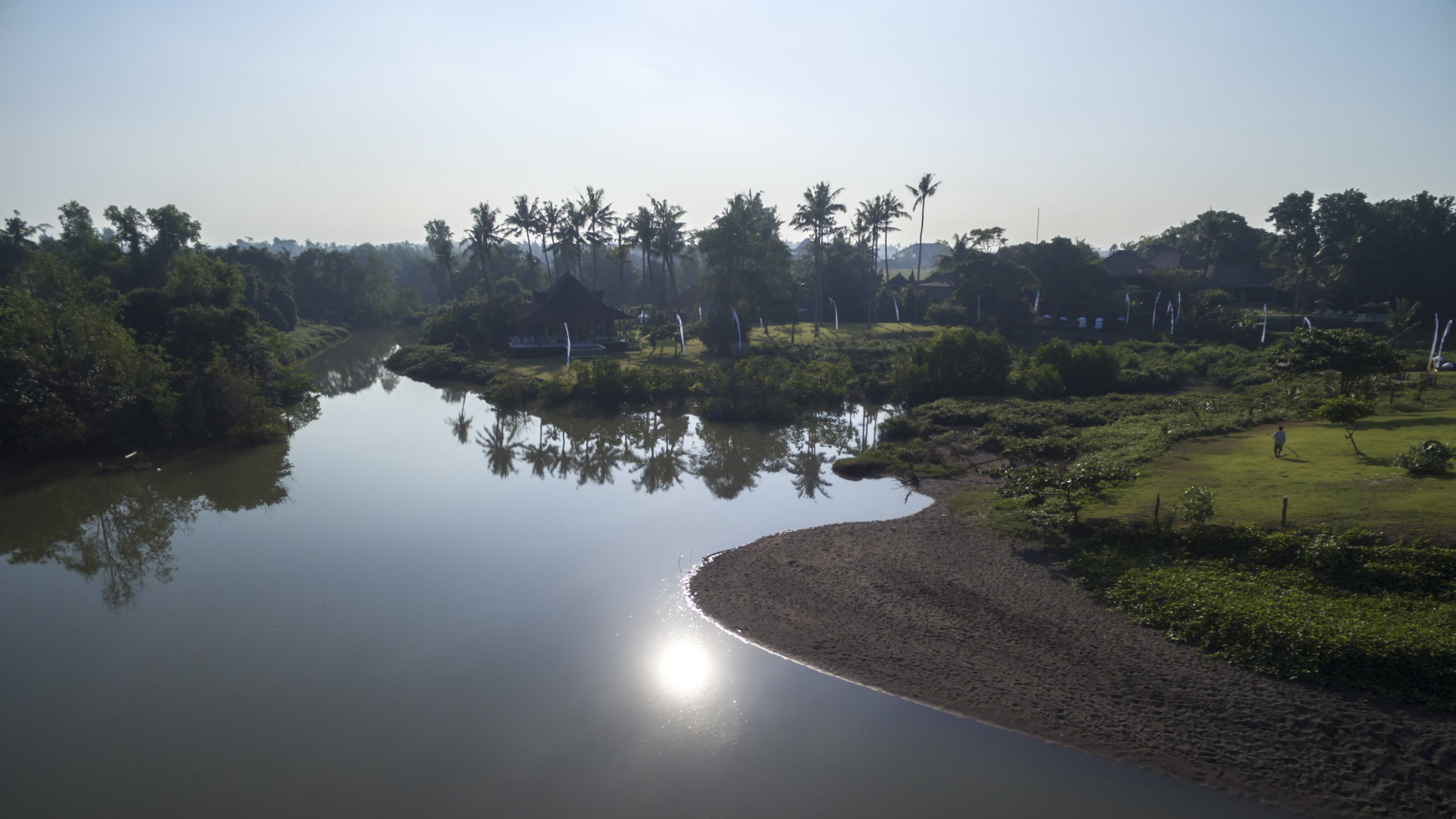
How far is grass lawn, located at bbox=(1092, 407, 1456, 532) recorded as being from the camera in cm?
1171

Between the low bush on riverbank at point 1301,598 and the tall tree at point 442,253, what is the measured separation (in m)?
→ 58.5

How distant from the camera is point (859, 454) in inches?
857

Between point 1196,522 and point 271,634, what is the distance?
15478mm

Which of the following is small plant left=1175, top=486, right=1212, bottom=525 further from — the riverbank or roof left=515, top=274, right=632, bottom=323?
roof left=515, top=274, right=632, bottom=323

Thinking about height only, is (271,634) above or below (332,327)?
below

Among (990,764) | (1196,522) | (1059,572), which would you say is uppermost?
(1196,522)

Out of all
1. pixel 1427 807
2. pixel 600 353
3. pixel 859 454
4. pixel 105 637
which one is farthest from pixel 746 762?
pixel 600 353

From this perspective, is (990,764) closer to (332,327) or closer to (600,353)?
(600,353)

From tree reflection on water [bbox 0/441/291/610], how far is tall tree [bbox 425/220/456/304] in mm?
41950

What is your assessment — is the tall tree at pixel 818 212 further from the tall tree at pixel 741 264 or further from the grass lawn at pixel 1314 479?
the grass lawn at pixel 1314 479

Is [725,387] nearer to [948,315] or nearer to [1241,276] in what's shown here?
[948,315]

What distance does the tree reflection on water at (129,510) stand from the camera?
46.9ft

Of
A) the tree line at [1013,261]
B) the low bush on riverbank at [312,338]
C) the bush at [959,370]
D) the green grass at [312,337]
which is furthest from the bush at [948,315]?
the green grass at [312,337]

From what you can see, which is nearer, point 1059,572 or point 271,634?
point 271,634
